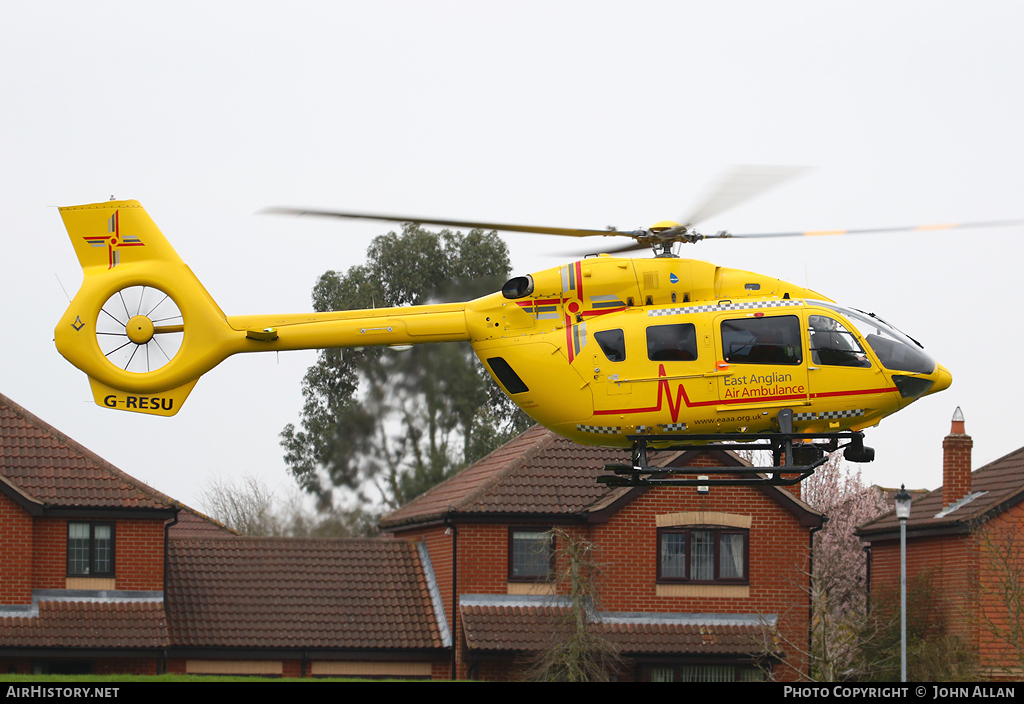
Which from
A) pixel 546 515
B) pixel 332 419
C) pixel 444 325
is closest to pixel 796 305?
pixel 444 325

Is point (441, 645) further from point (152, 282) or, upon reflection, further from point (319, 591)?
point (152, 282)

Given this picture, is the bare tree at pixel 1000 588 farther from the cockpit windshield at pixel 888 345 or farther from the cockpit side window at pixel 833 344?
the cockpit side window at pixel 833 344

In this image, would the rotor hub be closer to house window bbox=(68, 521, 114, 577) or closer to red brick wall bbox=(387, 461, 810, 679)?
house window bbox=(68, 521, 114, 577)

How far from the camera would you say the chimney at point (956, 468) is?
37.4 m

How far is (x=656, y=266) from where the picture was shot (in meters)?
19.2

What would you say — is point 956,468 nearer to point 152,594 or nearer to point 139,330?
point 152,594

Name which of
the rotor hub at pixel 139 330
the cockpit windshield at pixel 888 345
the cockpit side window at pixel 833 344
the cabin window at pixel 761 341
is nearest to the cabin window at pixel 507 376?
the cabin window at pixel 761 341

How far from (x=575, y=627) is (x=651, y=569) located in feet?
10.3

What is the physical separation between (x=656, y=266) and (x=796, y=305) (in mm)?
2050

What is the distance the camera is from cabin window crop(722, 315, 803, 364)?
60.7ft

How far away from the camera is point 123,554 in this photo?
33.7 meters

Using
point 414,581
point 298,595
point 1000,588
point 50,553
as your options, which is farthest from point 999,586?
point 50,553

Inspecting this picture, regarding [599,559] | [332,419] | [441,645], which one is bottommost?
[441,645]

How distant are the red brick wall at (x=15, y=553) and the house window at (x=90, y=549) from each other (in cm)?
116
